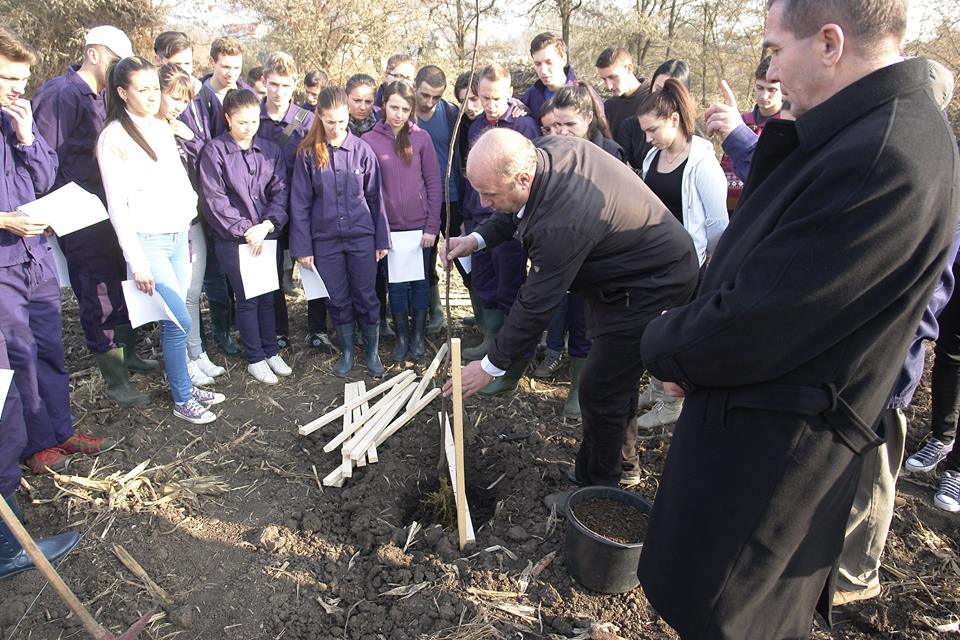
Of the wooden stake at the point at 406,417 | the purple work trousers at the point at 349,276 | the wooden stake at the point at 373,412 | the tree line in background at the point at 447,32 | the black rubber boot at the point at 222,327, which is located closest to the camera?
the wooden stake at the point at 373,412

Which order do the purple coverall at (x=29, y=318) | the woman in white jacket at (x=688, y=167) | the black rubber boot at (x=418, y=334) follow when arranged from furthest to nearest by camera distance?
1. the black rubber boot at (x=418, y=334)
2. the woman in white jacket at (x=688, y=167)
3. the purple coverall at (x=29, y=318)

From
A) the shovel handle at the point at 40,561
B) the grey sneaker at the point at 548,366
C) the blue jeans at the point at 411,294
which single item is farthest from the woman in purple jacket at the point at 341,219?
the shovel handle at the point at 40,561

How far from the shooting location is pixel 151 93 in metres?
3.69

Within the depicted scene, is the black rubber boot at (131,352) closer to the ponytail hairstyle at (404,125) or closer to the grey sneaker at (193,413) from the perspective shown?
the grey sneaker at (193,413)

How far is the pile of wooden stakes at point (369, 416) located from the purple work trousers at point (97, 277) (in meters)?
1.61

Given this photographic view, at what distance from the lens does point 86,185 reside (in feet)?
13.3

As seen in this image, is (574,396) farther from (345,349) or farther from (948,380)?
(948,380)

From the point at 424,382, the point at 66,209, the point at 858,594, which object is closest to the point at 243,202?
the point at 66,209

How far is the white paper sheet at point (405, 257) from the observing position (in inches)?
197

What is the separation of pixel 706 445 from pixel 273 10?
16.4 meters

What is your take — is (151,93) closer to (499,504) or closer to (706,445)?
(499,504)

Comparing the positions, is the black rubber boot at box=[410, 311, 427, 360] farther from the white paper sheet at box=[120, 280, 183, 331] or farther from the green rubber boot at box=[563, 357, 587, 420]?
the white paper sheet at box=[120, 280, 183, 331]

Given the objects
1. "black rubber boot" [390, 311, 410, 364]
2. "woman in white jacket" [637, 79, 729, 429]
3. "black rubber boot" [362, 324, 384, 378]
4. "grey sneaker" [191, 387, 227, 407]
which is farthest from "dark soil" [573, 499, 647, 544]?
"grey sneaker" [191, 387, 227, 407]

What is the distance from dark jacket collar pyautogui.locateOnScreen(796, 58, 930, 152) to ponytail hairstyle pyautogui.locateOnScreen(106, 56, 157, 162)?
3.76 metres
